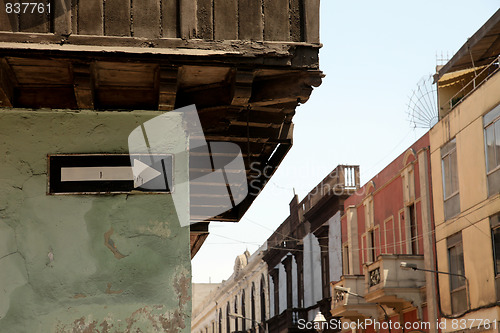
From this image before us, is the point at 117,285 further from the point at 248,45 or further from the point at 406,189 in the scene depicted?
the point at 406,189

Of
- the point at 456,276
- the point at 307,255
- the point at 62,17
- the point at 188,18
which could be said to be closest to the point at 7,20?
the point at 62,17

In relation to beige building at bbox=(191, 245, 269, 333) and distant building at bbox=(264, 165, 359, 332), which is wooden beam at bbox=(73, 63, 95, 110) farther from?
beige building at bbox=(191, 245, 269, 333)

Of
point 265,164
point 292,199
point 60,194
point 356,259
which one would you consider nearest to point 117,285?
point 60,194

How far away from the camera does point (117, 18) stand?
6.54 m

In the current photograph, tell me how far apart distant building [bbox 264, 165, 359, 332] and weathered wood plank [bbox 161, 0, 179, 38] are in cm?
2451

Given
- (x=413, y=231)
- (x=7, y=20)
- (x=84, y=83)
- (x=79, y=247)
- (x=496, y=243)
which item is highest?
(x=413, y=231)

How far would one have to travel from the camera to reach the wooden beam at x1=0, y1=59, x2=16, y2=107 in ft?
21.0

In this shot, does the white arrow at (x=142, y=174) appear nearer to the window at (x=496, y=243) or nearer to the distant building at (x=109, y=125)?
the distant building at (x=109, y=125)

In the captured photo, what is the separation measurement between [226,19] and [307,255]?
2897 centimetres

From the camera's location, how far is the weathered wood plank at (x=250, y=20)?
6.73 metres

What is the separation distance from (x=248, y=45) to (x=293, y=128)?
5.48 ft

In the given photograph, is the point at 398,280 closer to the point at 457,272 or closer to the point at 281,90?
the point at 457,272

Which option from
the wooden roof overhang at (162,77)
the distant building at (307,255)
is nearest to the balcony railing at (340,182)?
the distant building at (307,255)

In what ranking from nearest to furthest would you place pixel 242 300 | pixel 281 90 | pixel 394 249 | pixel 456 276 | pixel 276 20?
pixel 276 20, pixel 281 90, pixel 456 276, pixel 394 249, pixel 242 300
